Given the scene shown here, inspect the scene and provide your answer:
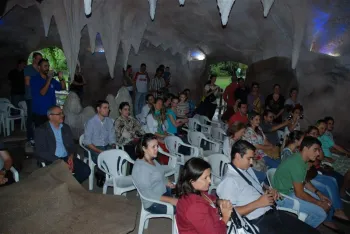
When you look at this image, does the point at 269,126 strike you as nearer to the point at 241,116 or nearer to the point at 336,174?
the point at 241,116

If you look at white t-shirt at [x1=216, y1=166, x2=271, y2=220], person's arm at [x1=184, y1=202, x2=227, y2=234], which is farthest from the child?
person's arm at [x1=184, y1=202, x2=227, y2=234]

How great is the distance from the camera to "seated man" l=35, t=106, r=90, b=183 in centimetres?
388

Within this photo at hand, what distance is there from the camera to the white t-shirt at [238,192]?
2.81 meters

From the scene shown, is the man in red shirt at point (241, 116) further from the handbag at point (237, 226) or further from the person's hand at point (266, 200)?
the handbag at point (237, 226)

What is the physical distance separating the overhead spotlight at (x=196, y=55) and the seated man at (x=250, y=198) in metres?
9.52

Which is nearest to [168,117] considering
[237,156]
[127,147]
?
[127,147]

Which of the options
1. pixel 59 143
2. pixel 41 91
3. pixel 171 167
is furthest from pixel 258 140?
pixel 41 91

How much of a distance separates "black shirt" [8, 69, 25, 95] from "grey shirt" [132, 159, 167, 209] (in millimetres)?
5456

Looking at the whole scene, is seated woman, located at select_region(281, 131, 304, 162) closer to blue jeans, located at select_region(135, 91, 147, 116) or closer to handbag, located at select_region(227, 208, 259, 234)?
handbag, located at select_region(227, 208, 259, 234)

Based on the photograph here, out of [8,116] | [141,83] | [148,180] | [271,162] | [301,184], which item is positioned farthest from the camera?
[141,83]

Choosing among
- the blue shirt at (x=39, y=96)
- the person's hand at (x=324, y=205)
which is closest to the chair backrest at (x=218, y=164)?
the person's hand at (x=324, y=205)

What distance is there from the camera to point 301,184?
10.8 ft

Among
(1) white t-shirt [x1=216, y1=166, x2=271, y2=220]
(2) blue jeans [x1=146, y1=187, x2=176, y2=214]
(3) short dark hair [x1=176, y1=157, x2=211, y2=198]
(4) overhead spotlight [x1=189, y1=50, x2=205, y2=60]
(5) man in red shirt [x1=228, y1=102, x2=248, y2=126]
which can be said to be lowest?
(2) blue jeans [x1=146, y1=187, x2=176, y2=214]

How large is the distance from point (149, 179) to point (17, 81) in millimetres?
5629
